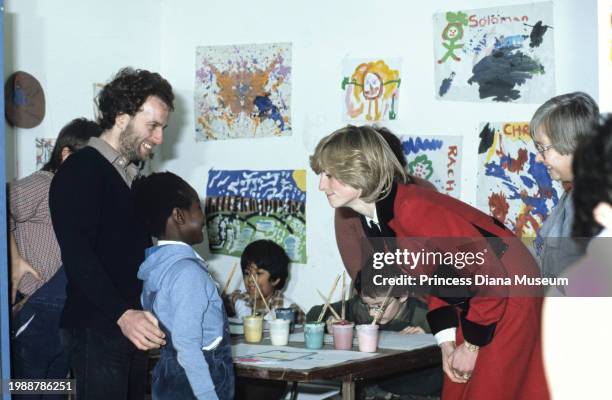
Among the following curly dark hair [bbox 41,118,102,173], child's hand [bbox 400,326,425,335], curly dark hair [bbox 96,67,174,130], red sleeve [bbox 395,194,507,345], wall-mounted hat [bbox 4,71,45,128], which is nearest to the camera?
red sleeve [bbox 395,194,507,345]

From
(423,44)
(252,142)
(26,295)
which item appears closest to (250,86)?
(252,142)

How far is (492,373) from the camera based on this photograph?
2.16 metres

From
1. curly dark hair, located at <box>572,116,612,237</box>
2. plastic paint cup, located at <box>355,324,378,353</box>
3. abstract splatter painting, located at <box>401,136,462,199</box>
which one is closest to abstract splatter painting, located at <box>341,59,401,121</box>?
abstract splatter painting, located at <box>401,136,462,199</box>

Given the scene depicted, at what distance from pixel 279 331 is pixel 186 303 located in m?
0.77

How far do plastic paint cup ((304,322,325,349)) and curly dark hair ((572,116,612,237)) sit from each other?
1.96 m

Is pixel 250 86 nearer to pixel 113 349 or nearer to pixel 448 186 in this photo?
pixel 448 186

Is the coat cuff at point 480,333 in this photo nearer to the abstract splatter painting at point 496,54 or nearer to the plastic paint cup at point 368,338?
the plastic paint cup at point 368,338

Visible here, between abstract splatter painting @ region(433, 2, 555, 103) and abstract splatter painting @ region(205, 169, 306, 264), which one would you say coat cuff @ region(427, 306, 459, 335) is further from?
abstract splatter painting @ region(205, 169, 306, 264)

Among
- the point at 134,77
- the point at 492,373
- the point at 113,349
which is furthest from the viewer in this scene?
the point at 134,77

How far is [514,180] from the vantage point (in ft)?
12.4

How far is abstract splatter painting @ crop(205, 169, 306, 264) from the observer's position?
Answer: 4.43m

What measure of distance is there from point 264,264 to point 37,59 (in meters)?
1.47

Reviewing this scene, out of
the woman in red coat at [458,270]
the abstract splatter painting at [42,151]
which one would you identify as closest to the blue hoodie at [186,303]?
the woman in red coat at [458,270]

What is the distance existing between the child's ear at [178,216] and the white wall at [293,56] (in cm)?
175
